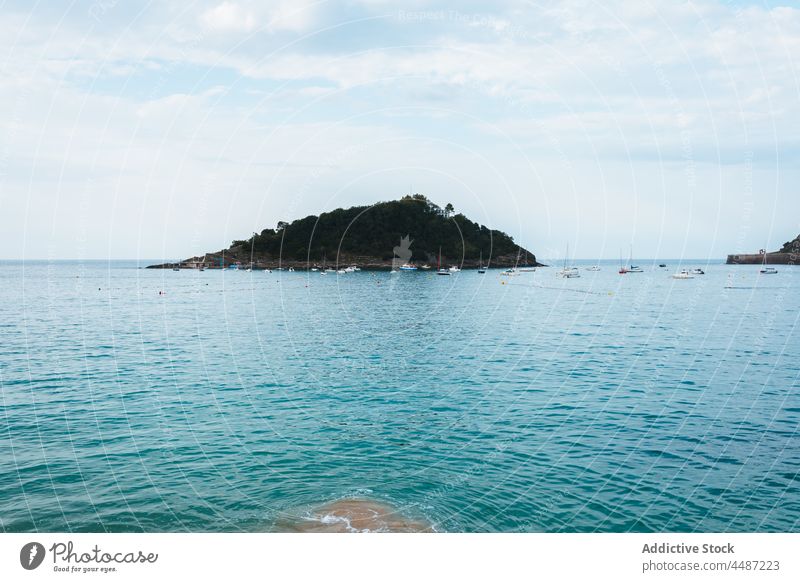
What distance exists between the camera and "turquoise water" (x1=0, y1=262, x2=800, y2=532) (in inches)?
773

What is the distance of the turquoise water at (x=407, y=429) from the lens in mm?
19641

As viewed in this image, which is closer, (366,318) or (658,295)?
(366,318)

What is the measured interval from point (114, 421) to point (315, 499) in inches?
620

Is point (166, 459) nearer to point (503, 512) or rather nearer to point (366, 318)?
point (503, 512)

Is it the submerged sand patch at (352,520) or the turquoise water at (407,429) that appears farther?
the turquoise water at (407,429)

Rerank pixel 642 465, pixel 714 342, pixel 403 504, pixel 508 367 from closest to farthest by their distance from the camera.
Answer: pixel 403 504
pixel 642 465
pixel 508 367
pixel 714 342

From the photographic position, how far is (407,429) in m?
29.3

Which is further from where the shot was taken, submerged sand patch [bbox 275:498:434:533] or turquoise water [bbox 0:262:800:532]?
turquoise water [bbox 0:262:800:532]

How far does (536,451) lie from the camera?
25.3 meters

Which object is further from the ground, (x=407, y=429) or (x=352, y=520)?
(x=352, y=520)

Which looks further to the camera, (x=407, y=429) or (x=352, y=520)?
(x=407, y=429)
